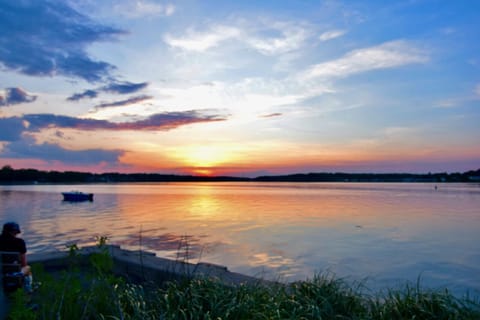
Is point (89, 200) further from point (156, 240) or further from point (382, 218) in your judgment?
point (382, 218)

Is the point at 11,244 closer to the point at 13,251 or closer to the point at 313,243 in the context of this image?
the point at 13,251

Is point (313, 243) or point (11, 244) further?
point (313, 243)

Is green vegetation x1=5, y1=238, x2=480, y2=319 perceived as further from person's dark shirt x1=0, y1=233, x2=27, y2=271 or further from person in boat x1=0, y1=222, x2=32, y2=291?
person's dark shirt x1=0, y1=233, x2=27, y2=271

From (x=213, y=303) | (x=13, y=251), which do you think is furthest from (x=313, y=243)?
(x=13, y=251)

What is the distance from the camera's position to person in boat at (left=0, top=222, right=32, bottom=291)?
524 cm

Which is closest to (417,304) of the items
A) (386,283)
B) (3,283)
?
(3,283)

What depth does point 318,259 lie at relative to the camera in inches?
634

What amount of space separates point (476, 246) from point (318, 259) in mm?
9960

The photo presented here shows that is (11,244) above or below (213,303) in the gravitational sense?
above

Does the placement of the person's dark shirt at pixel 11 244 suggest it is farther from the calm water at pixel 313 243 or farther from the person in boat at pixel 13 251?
the calm water at pixel 313 243

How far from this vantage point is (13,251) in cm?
547

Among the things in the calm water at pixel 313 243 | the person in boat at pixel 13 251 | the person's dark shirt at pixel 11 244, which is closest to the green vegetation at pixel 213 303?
the person in boat at pixel 13 251

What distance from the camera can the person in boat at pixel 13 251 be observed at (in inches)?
206

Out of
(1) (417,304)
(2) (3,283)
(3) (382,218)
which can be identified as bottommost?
(3) (382,218)
